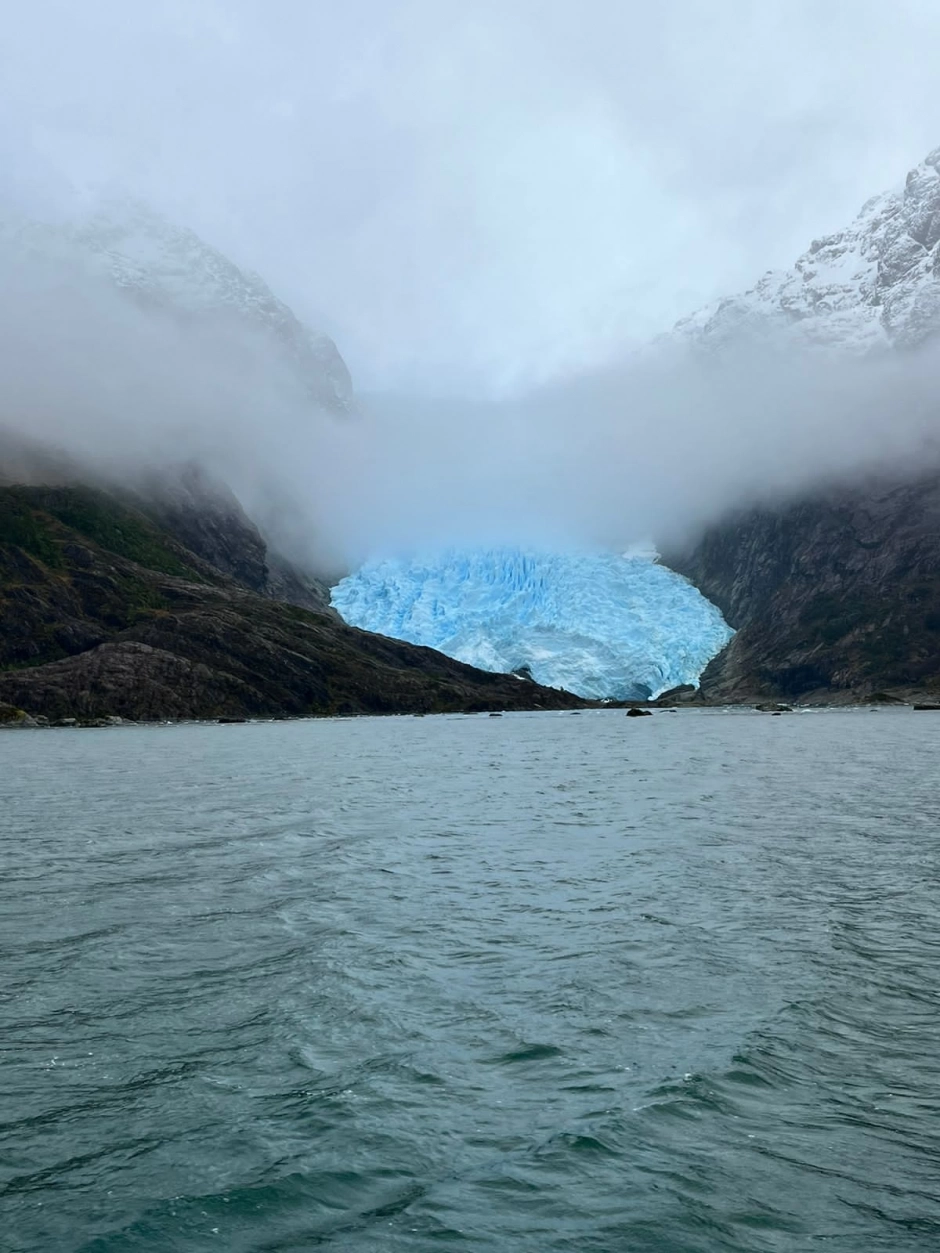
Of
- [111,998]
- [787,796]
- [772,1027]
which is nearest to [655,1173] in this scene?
[772,1027]

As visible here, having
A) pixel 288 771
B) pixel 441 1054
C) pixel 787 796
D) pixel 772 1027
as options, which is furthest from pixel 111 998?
pixel 288 771

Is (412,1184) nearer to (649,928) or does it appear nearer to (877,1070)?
(877,1070)

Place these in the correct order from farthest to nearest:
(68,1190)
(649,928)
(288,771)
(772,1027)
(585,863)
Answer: (288,771), (585,863), (649,928), (772,1027), (68,1190)

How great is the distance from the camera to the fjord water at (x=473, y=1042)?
38.5 ft

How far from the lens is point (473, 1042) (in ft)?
55.5

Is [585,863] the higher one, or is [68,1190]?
[585,863]

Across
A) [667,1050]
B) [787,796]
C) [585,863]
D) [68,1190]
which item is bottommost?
[68,1190]

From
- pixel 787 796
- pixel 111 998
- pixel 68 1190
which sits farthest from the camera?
pixel 787 796

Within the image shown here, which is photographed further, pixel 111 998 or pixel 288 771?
pixel 288 771

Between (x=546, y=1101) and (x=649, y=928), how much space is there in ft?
33.7

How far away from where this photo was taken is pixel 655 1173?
12.6m

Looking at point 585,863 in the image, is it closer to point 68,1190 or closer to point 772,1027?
point 772,1027

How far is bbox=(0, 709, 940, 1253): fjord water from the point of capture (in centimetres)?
1175

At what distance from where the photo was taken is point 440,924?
25.3 meters
